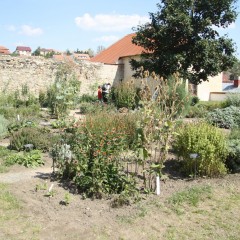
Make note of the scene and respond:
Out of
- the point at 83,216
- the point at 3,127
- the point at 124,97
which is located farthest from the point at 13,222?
the point at 124,97

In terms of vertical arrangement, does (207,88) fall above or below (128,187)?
above

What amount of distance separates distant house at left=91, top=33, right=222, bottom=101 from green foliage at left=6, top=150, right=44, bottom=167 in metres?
16.9

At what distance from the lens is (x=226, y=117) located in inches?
392

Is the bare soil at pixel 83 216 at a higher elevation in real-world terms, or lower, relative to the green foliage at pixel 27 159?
lower

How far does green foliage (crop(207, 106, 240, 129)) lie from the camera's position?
975 cm

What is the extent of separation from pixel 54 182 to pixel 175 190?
186cm

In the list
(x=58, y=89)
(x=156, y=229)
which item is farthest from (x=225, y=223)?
(x=58, y=89)

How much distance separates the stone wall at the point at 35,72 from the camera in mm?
18250

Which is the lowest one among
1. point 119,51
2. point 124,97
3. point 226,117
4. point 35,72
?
point 226,117

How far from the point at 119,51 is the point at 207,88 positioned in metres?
7.54

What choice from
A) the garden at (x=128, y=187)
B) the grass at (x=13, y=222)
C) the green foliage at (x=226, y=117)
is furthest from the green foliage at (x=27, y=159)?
the green foliage at (x=226, y=117)

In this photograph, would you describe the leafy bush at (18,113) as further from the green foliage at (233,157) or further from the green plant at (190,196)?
the green plant at (190,196)

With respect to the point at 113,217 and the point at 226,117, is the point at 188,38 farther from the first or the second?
the point at 113,217

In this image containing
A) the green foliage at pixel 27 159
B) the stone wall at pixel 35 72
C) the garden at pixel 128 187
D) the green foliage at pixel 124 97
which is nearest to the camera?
the garden at pixel 128 187
